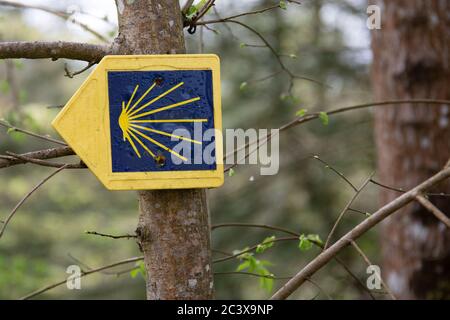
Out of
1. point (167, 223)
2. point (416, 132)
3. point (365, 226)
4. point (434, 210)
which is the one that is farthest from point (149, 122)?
point (416, 132)

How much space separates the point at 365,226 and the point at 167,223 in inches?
20.0

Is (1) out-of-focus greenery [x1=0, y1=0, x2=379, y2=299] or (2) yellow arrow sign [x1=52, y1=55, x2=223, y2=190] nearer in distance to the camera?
(2) yellow arrow sign [x1=52, y1=55, x2=223, y2=190]

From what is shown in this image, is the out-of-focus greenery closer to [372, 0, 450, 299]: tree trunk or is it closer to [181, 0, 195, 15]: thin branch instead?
[372, 0, 450, 299]: tree trunk

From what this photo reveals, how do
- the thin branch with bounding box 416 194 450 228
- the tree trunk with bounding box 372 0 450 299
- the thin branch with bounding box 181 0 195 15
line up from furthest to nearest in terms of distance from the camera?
the tree trunk with bounding box 372 0 450 299 → the thin branch with bounding box 181 0 195 15 → the thin branch with bounding box 416 194 450 228

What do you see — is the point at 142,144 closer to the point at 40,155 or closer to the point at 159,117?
the point at 159,117

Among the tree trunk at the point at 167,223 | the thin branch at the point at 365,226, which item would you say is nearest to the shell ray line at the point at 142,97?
the tree trunk at the point at 167,223

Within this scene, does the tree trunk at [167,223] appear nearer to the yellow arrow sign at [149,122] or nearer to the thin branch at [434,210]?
the yellow arrow sign at [149,122]

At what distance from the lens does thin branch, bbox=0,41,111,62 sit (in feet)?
5.33

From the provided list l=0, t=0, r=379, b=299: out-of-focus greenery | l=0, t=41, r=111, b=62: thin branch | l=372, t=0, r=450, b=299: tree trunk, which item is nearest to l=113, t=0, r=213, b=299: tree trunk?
l=0, t=41, r=111, b=62: thin branch

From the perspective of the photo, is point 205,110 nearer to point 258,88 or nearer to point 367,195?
point 258,88

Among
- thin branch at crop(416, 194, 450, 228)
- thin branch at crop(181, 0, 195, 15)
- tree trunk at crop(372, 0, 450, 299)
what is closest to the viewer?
thin branch at crop(416, 194, 450, 228)

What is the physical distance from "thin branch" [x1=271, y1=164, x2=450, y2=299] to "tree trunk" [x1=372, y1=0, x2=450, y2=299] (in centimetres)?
207

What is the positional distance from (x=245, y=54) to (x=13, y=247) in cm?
409

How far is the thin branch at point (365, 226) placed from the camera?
5.48 feet
